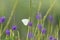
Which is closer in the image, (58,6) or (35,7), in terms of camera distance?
(35,7)

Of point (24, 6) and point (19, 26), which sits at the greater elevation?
point (24, 6)

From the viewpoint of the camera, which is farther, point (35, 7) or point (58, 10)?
point (58, 10)

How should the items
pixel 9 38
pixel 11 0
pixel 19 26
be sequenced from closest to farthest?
1. pixel 9 38
2. pixel 19 26
3. pixel 11 0

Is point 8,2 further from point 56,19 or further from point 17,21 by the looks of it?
point 56,19

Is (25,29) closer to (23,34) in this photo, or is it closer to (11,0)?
(23,34)

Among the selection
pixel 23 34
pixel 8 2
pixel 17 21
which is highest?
pixel 8 2

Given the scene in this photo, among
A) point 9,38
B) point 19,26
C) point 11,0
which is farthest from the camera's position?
point 11,0

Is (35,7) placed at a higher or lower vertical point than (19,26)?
higher

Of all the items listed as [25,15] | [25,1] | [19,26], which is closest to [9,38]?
[19,26]

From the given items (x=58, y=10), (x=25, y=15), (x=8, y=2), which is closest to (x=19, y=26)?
(x=25, y=15)
